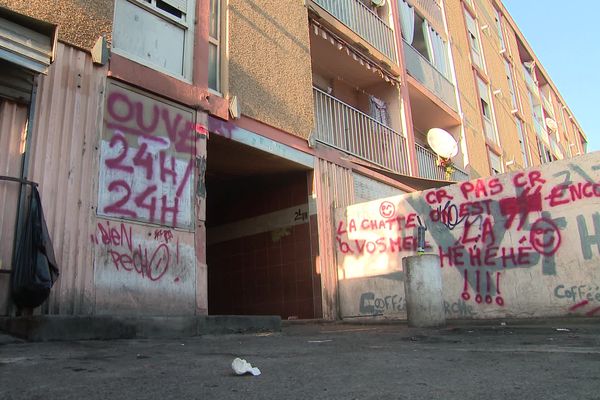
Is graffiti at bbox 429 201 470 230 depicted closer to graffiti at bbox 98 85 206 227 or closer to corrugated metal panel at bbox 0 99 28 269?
graffiti at bbox 98 85 206 227

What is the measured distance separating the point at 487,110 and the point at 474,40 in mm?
2782

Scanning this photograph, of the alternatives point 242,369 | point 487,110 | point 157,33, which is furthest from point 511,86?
point 242,369

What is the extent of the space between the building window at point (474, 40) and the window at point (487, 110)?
773 millimetres

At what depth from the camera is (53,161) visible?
470 centimetres

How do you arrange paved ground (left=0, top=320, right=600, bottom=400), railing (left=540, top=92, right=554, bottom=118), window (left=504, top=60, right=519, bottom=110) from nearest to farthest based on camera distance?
paved ground (left=0, top=320, right=600, bottom=400) < window (left=504, top=60, right=519, bottom=110) < railing (left=540, top=92, right=554, bottom=118)

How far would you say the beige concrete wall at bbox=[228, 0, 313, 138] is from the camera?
7141 millimetres

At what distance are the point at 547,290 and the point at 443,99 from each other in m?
8.19

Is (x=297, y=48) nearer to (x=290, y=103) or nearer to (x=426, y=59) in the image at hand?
(x=290, y=103)

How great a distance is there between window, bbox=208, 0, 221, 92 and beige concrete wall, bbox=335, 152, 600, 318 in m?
2.97

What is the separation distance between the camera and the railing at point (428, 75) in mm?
12141

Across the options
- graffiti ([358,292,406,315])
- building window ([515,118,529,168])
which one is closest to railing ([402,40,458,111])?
graffiti ([358,292,406,315])

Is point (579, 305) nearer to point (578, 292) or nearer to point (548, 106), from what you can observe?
point (578, 292)

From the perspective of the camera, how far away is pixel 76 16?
5176 mm

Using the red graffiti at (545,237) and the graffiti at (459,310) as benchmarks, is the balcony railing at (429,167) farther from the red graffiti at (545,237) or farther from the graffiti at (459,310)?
the red graffiti at (545,237)
